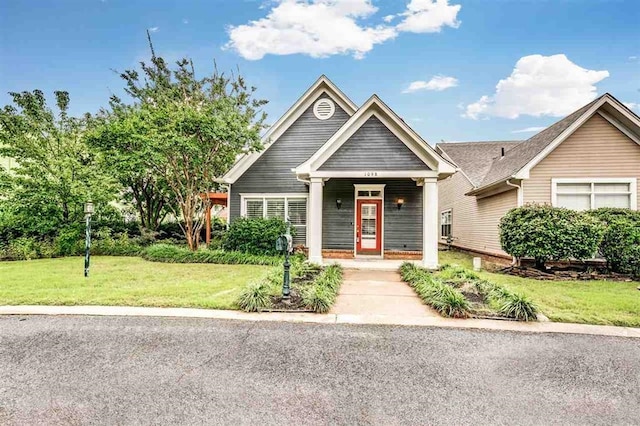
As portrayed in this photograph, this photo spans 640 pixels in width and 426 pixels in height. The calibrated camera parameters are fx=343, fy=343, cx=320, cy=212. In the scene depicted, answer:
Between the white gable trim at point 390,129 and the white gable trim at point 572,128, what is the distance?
8.55 ft

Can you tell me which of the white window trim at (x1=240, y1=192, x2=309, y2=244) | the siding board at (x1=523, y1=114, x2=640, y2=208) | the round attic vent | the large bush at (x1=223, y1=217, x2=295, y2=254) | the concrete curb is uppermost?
the round attic vent

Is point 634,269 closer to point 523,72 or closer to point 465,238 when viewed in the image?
point 465,238

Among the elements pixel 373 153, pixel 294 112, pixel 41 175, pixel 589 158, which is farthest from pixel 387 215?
pixel 41 175

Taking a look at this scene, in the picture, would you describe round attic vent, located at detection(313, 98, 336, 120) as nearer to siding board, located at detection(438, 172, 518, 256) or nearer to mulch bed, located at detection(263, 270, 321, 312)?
siding board, located at detection(438, 172, 518, 256)

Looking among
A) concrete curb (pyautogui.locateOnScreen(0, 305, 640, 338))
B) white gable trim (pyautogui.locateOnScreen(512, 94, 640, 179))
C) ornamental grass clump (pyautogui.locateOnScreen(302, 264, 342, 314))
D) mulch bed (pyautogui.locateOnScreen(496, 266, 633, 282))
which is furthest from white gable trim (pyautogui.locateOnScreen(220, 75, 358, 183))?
concrete curb (pyautogui.locateOnScreen(0, 305, 640, 338))

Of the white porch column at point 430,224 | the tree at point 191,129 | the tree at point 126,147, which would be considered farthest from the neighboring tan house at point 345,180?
the tree at point 126,147

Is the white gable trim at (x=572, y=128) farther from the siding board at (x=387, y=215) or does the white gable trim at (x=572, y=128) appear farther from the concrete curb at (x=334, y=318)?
the concrete curb at (x=334, y=318)

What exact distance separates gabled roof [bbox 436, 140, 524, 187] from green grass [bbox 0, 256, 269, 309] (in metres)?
12.6

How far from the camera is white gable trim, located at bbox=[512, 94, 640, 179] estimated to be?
10.9 meters

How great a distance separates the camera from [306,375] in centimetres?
364

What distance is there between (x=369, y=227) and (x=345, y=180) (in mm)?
2096

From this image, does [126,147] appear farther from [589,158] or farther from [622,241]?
[622,241]

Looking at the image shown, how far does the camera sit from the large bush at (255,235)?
13.1 metres

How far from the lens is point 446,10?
1561cm
